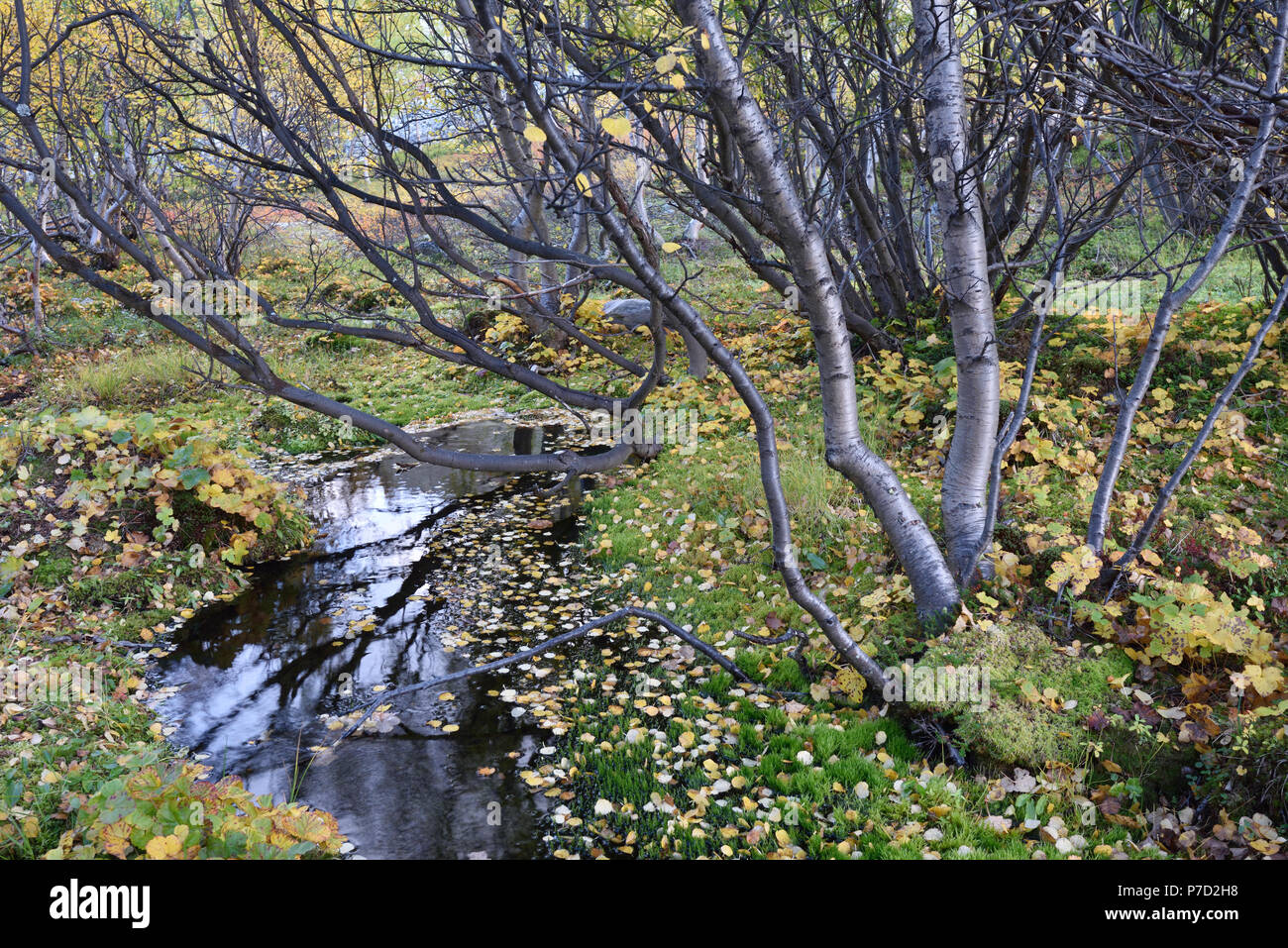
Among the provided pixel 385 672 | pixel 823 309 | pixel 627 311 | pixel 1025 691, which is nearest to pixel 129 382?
pixel 627 311

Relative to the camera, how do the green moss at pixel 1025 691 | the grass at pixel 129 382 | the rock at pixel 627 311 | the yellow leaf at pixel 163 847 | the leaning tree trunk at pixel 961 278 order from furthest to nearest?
1. the rock at pixel 627 311
2. the grass at pixel 129 382
3. the leaning tree trunk at pixel 961 278
4. the green moss at pixel 1025 691
5. the yellow leaf at pixel 163 847

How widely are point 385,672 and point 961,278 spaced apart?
12.9ft

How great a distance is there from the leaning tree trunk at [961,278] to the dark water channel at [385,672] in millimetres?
2582

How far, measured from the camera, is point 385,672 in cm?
472

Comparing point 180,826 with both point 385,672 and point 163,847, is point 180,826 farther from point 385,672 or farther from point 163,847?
point 385,672

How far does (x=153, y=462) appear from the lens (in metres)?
6.21

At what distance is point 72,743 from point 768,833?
327cm

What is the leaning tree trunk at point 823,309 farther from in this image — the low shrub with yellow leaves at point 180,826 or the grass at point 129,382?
the grass at point 129,382

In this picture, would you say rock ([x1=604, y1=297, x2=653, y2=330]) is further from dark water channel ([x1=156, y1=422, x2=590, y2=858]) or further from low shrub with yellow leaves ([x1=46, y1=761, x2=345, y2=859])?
low shrub with yellow leaves ([x1=46, y1=761, x2=345, y2=859])

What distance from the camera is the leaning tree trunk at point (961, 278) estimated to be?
390 centimetres

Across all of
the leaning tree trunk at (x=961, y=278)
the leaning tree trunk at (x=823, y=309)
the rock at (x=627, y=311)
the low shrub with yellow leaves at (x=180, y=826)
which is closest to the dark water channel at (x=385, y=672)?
the low shrub with yellow leaves at (x=180, y=826)

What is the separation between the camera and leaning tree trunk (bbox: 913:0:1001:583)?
390 centimetres

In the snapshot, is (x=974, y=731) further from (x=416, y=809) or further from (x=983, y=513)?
(x=416, y=809)
